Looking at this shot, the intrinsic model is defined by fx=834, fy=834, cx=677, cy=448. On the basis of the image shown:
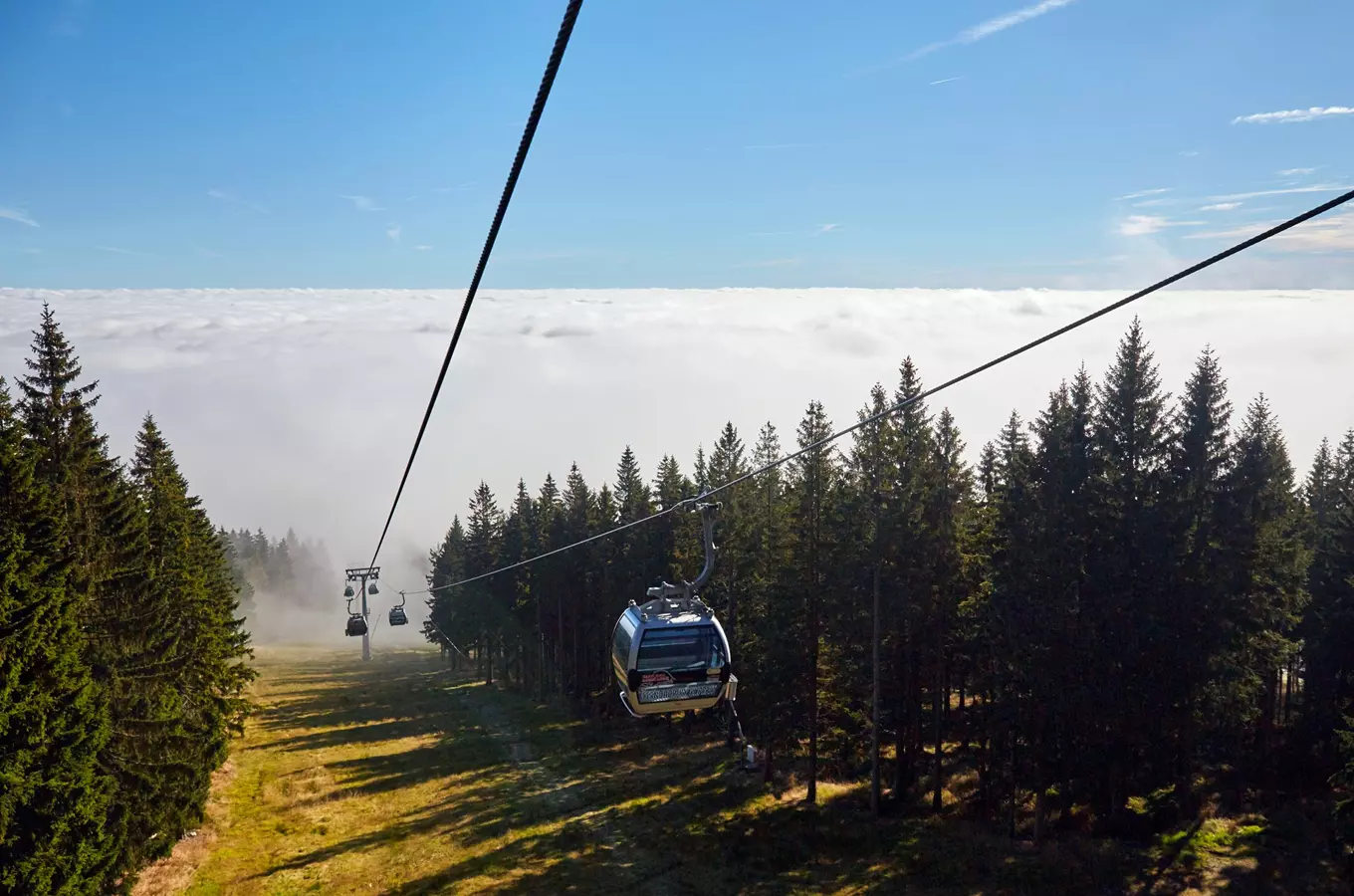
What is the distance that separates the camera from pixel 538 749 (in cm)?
5344

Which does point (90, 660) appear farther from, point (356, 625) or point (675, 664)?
point (356, 625)

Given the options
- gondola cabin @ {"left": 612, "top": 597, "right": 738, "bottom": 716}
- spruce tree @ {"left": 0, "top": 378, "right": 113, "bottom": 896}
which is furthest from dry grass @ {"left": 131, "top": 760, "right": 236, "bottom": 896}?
gondola cabin @ {"left": 612, "top": 597, "right": 738, "bottom": 716}

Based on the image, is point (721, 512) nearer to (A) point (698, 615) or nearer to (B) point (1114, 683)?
(B) point (1114, 683)

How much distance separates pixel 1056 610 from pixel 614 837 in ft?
67.9

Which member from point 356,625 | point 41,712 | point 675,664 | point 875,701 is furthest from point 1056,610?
point 356,625

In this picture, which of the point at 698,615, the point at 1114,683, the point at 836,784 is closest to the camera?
the point at 698,615

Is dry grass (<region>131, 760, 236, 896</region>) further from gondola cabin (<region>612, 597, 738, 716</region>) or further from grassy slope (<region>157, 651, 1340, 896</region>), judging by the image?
gondola cabin (<region>612, 597, 738, 716</region>)

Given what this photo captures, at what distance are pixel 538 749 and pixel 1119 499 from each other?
37.6 metres

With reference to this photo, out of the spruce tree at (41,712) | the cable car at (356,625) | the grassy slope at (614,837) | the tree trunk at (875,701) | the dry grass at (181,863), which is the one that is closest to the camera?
the spruce tree at (41,712)

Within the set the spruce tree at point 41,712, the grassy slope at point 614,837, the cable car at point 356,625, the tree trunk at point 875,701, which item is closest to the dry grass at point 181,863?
the grassy slope at point 614,837

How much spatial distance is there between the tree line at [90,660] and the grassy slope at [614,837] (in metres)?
5.31

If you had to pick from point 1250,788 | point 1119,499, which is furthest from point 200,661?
point 1250,788

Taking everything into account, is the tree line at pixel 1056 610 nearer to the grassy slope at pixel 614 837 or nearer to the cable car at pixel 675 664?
the grassy slope at pixel 614 837

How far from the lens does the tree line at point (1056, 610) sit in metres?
31.4
